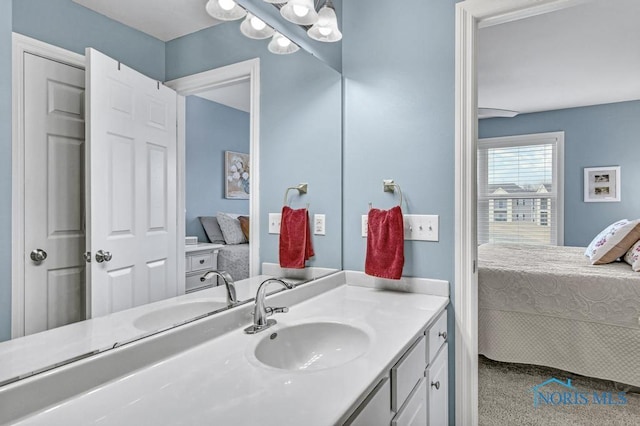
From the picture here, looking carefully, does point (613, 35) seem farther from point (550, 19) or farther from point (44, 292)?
point (44, 292)

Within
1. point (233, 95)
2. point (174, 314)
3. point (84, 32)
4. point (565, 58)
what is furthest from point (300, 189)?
point (565, 58)

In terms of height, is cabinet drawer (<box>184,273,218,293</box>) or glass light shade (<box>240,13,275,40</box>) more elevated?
glass light shade (<box>240,13,275,40</box>)

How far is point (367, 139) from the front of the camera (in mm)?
1913

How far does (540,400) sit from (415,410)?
5.22ft

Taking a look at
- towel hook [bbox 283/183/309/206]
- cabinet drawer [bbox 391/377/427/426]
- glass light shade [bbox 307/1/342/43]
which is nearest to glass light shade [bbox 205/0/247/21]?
glass light shade [bbox 307/1/342/43]

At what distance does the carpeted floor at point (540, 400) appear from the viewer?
2111 millimetres

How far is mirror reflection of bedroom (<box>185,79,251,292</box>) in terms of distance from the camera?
110cm

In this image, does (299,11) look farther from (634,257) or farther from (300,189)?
(634,257)

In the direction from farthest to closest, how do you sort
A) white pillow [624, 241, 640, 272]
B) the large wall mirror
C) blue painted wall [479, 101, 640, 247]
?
1. blue painted wall [479, 101, 640, 247]
2. white pillow [624, 241, 640, 272]
3. the large wall mirror

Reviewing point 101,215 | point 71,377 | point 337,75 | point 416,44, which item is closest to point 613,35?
point 416,44

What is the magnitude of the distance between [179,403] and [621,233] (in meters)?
3.32

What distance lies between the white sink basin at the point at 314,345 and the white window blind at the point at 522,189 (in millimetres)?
4782

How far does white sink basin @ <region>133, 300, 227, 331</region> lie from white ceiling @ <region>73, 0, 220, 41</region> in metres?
0.75

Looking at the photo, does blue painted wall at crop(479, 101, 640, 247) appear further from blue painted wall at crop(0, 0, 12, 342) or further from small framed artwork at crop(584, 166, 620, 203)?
blue painted wall at crop(0, 0, 12, 342)
